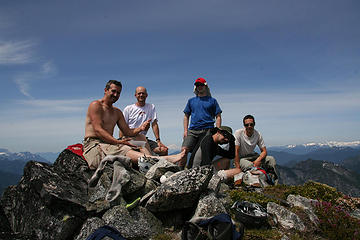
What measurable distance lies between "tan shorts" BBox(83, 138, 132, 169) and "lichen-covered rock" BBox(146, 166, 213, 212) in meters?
2.56

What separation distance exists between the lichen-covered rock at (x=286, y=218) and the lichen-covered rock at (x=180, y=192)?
7.92ft

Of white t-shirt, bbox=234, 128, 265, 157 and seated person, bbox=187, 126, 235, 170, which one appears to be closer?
seated person, bbox=187, 126, 235, 170

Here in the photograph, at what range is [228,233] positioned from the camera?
518 centimetres

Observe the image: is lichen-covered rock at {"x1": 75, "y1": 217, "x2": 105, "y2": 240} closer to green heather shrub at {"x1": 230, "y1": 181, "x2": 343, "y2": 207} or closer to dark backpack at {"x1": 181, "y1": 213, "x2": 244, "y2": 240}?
dark backpack at {"x1": 181, "y1": 213, "x2": 244, "y2": 240}

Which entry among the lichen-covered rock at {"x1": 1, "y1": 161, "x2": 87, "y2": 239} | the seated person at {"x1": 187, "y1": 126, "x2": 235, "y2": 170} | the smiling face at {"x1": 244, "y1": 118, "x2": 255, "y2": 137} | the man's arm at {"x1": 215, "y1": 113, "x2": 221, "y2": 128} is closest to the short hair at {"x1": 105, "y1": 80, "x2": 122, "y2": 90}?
the lichen-covered rock at {"x1": 1, "y1": 161, "x2": 87, "y2": 239}

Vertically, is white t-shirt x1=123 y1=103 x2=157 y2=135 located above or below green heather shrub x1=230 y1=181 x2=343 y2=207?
above

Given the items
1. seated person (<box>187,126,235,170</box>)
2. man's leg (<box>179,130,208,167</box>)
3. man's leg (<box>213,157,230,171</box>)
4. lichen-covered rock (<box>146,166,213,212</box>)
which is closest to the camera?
lichen-covered rock (<box>146,166,213,212</box>)

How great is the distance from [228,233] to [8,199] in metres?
6.35

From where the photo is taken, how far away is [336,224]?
6.91 metres

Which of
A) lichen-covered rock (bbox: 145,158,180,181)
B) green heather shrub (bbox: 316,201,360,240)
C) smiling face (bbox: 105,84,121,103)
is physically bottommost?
green heather shrub (bbox: 316,201,360,240)

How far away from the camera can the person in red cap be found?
457 inches

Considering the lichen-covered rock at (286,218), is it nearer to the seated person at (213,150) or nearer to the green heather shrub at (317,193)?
the green heather shrub at (317,193)

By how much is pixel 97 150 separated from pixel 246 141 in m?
7.35

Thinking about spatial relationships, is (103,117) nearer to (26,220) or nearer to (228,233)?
(26,220)
